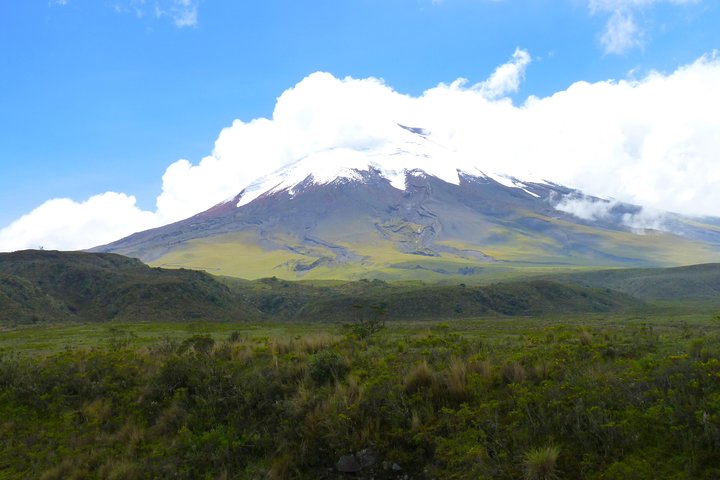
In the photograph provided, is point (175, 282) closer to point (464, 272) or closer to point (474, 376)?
point (474, 376)

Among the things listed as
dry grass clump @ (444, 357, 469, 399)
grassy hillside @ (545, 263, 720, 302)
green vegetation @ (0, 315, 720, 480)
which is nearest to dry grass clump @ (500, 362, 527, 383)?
green vegetation @ (0, 315, 720, 480)

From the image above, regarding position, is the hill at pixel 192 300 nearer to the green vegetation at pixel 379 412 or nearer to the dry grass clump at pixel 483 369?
the green vegetation at pixel 379 412

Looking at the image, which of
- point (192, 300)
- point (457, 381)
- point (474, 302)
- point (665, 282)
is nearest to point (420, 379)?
point (457, 381)

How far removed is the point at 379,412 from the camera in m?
9.40

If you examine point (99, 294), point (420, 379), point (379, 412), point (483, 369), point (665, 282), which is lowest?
point (665, 282)

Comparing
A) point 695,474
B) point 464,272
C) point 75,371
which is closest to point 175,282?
point 75,371

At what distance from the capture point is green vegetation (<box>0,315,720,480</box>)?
7.36 meters

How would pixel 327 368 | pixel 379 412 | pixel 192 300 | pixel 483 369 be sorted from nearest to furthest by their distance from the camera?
pixel 379 412 → pixel 483 369 → pixel 327 368 → pixel 192 300

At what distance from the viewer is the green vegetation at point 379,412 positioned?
7.36 metres

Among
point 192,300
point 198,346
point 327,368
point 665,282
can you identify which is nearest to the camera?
point 327,368

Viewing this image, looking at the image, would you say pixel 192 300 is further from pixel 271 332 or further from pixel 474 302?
pixel 474 302

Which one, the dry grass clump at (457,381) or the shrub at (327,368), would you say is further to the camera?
the shrub at (327,368)

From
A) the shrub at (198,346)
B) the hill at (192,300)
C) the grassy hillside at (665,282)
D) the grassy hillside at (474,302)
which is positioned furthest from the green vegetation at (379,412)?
the grassy hillside at (665,282)

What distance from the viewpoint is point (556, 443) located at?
298 inches
